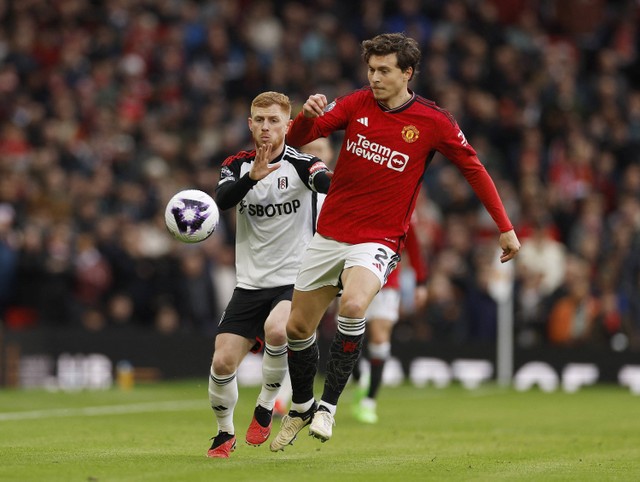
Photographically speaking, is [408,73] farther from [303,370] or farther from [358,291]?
[303,370]

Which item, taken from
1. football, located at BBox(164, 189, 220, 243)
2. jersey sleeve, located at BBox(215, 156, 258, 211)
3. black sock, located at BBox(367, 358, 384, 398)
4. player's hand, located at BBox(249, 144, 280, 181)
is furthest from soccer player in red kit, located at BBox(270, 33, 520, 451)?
black sock, located at BBox(367, 358, 384, 398)

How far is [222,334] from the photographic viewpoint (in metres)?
9.41

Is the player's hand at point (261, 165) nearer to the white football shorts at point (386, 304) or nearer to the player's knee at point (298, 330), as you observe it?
the player's knee at point (298, 330)

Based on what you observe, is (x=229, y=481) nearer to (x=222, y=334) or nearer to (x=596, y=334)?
(x=222, y=334)

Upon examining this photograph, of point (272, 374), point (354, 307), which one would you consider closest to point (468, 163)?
point (354, 307)

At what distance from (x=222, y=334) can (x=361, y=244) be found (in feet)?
3.80

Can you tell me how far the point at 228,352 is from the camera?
9.28 metres

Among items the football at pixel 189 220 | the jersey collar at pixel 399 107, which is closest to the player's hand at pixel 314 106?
the jersey collar at pixel 399 107

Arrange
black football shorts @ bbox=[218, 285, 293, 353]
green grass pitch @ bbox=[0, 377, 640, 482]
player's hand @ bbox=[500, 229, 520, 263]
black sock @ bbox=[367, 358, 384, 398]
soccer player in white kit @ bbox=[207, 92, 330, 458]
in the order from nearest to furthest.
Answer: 1. green grass pitch @ bbox=[0, 377, 640, 482]
2. player's hand @ bbox=[500, 229, 520, 263]
3. soccer player in white kit @ bbox=[207, 92, 330, 458]
4. black football shorts @ bbox=[218, 285, 293, 353]
5. black sock @ bbox=[367, 358, 384, 398]

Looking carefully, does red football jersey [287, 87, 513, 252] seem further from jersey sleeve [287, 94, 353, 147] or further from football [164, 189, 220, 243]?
football [164, 189, 220, 243]

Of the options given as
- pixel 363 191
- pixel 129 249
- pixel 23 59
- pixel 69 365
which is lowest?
pixel 69 365

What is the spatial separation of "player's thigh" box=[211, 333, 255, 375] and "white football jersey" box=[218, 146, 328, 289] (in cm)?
44

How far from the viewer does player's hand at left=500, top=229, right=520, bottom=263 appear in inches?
357

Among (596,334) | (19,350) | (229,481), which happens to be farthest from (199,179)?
(229,481)
